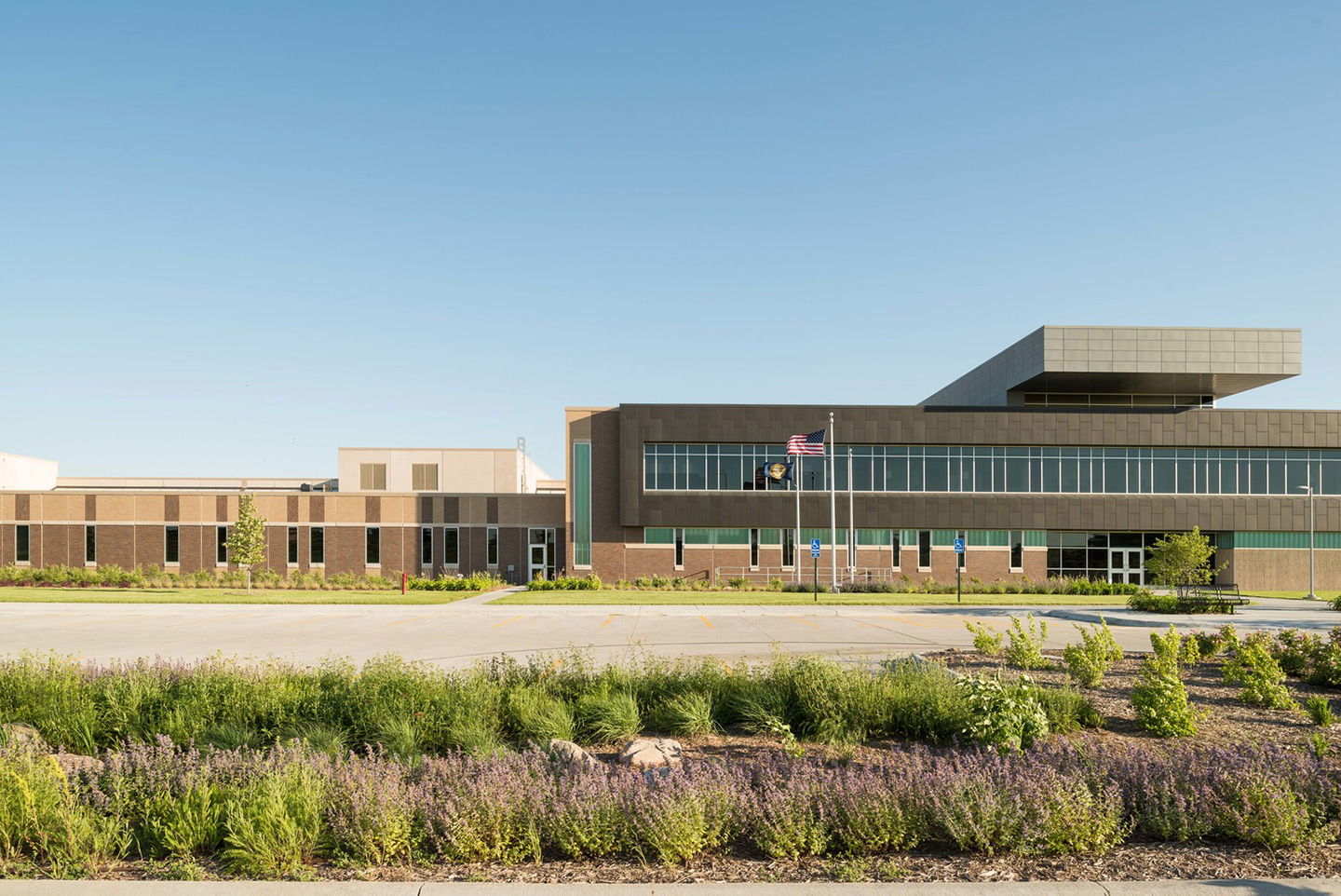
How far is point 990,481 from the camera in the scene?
50938 millimetres

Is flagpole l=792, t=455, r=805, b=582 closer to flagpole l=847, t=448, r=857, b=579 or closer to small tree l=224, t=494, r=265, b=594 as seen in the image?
flagpole l=847, t=448, r=857, b=579

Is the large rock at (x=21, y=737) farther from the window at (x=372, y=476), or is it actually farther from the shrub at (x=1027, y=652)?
the window at (x=372, y=476)

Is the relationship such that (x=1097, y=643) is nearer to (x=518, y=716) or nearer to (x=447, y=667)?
(x=518, y=716)

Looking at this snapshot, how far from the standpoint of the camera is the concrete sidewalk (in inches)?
188

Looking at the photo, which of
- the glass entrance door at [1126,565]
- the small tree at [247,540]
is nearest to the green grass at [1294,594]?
the glass entrance door at [1126,565]

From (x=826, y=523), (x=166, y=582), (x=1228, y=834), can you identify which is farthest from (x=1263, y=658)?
(x=166, y=582)

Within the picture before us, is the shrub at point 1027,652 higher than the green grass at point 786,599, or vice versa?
the shrub at point 1027,652

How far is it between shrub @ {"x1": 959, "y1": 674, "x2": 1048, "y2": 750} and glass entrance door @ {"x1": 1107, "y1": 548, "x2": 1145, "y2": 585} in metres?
49.8

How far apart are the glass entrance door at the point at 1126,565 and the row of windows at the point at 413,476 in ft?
153

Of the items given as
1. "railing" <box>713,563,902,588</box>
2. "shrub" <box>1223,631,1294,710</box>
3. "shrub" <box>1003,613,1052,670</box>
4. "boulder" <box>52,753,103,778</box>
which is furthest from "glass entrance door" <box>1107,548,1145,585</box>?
"boulder" <box>52,753,103,778</box>

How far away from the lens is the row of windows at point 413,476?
6238cm

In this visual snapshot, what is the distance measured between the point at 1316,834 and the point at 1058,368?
48.4 m

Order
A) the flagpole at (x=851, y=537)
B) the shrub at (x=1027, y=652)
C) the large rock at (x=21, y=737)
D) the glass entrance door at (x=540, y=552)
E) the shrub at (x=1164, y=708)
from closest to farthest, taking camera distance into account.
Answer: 1. the large rock at (x=21, y=737)
2. the shrub at (x=1164, y=708)
3. the shrub at (x=1027, y=652)
4. the flagpole at (x=851, y=537)
5. the glass entrance door at (x=540, y=552)

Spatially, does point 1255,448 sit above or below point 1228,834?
above
